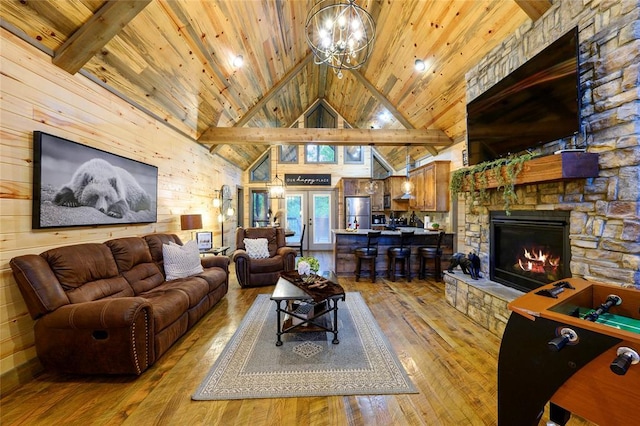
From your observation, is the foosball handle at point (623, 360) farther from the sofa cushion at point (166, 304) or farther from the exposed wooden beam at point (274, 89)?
the exposed wooden beam at point (274, 89)

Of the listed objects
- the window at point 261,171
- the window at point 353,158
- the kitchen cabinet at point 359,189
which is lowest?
the kitchen cabinet at point 359,189

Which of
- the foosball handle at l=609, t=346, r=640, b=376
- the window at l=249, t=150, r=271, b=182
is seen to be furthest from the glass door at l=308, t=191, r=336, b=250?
the foosball handle at l=609, t=346, r=640, b=376

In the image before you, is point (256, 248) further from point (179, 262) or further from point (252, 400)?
point (252, 400)

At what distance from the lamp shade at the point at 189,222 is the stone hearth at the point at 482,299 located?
4151mm

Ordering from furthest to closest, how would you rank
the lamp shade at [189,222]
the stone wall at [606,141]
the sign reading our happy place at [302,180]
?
1. the sign reading our happy place at [302,180]
2. the lamp shade at [189,222]
3. the stone wall at [606,141]

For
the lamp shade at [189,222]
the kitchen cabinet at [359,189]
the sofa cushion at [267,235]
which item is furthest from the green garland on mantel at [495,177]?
the kitchen cabinet at [359,189]

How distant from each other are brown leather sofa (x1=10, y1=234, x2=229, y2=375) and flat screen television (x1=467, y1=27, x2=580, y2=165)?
155 inches

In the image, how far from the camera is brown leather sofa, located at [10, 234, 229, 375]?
1.93 metres

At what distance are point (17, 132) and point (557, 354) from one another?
3.79m

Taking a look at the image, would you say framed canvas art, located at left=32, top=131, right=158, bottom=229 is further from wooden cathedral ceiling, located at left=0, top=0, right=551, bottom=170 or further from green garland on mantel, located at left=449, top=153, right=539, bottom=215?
green garland on mantel, located at left=449, top=153, right=539, bottom=215

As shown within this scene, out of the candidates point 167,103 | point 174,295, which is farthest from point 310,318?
point 167,103

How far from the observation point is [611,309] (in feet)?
4.91

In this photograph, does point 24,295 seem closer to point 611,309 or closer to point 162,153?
point 162,153

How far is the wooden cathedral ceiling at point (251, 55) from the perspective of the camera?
229cm
